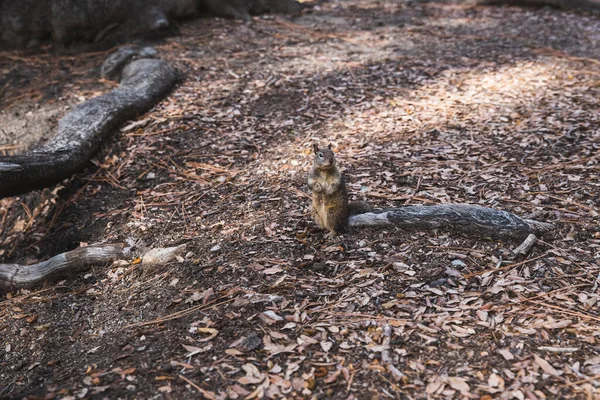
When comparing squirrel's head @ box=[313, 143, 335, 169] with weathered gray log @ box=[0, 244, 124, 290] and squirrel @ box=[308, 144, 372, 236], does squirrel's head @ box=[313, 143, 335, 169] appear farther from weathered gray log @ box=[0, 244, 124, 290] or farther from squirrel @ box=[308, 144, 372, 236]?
weathered gray log @ box=[0, 244, 124, 290]

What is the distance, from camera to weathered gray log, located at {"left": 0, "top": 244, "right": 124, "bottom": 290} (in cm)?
367

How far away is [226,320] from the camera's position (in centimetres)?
284

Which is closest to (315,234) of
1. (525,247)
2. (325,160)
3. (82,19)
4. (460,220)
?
(325,160)

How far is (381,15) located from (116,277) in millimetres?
6444

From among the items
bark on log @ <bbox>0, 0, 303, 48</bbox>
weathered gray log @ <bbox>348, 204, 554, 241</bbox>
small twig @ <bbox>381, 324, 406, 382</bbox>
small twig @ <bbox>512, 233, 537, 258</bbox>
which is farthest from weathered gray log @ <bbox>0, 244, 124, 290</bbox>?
bark on log @ <bbox>0, 0, 303, 48</bbox>

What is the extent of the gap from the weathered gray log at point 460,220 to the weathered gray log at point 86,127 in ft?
8.41

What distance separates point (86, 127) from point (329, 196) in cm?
273

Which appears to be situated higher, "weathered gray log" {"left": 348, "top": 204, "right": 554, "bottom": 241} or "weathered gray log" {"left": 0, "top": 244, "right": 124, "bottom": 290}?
"weathered gray log" {"left": 348, "top": 204, "right": 554, "bottom": 241}

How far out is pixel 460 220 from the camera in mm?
3307

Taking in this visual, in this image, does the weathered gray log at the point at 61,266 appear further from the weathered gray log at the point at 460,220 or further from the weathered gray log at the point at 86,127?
the weathered gray log at the point at 460,220

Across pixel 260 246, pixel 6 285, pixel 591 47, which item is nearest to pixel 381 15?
pixel 591 47

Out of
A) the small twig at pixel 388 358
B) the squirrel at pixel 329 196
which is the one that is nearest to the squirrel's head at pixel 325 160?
the squirrel at pixel 329 196

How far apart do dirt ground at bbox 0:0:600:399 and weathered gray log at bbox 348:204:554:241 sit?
0.21 feet

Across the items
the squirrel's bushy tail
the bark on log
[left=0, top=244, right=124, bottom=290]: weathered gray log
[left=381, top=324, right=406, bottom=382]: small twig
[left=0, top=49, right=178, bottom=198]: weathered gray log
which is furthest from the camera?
the bark on log
